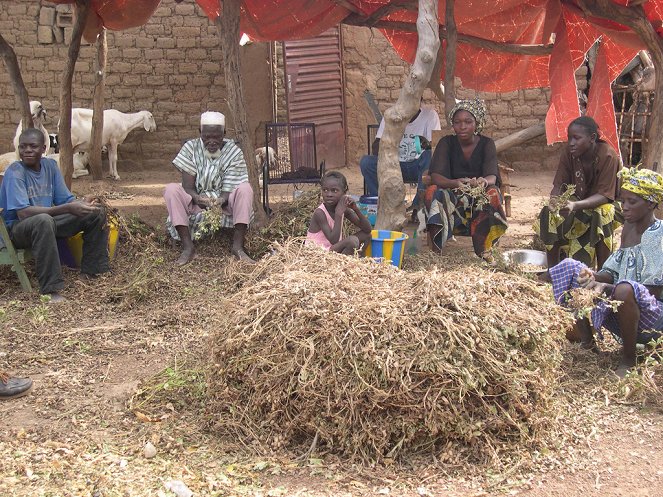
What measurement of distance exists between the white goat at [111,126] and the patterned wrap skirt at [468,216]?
5.26 meters

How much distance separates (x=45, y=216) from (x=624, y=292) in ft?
→ 12.5

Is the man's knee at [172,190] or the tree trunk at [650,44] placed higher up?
the tree trunk at [650,44]

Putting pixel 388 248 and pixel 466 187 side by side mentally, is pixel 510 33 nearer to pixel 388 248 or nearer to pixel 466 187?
pixel 466 187

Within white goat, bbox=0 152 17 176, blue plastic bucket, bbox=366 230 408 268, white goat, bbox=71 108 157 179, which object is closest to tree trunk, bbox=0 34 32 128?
white goat, bbox=0 152 17 176

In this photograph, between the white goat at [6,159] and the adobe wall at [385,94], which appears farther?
the adobe wall at [385,94]

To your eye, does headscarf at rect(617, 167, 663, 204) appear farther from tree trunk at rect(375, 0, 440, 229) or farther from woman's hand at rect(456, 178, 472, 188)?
woman's hand at rect(456, 178, 472, 188)

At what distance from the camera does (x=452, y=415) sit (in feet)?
9.72

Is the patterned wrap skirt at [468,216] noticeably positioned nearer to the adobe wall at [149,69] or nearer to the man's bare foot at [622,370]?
the man's bare foot at [622,370]

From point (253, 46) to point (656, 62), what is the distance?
555 cm

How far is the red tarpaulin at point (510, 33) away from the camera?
6.73 meters

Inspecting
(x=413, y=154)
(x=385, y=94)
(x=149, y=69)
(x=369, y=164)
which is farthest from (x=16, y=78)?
(x=385, y=94)

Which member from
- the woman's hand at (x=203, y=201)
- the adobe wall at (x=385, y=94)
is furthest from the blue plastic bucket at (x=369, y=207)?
the adobe wall at (x=385, y=94)

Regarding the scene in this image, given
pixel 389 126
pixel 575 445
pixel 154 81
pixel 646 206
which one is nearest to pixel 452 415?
pixel 575 445

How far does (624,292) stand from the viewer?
3.60 metres
